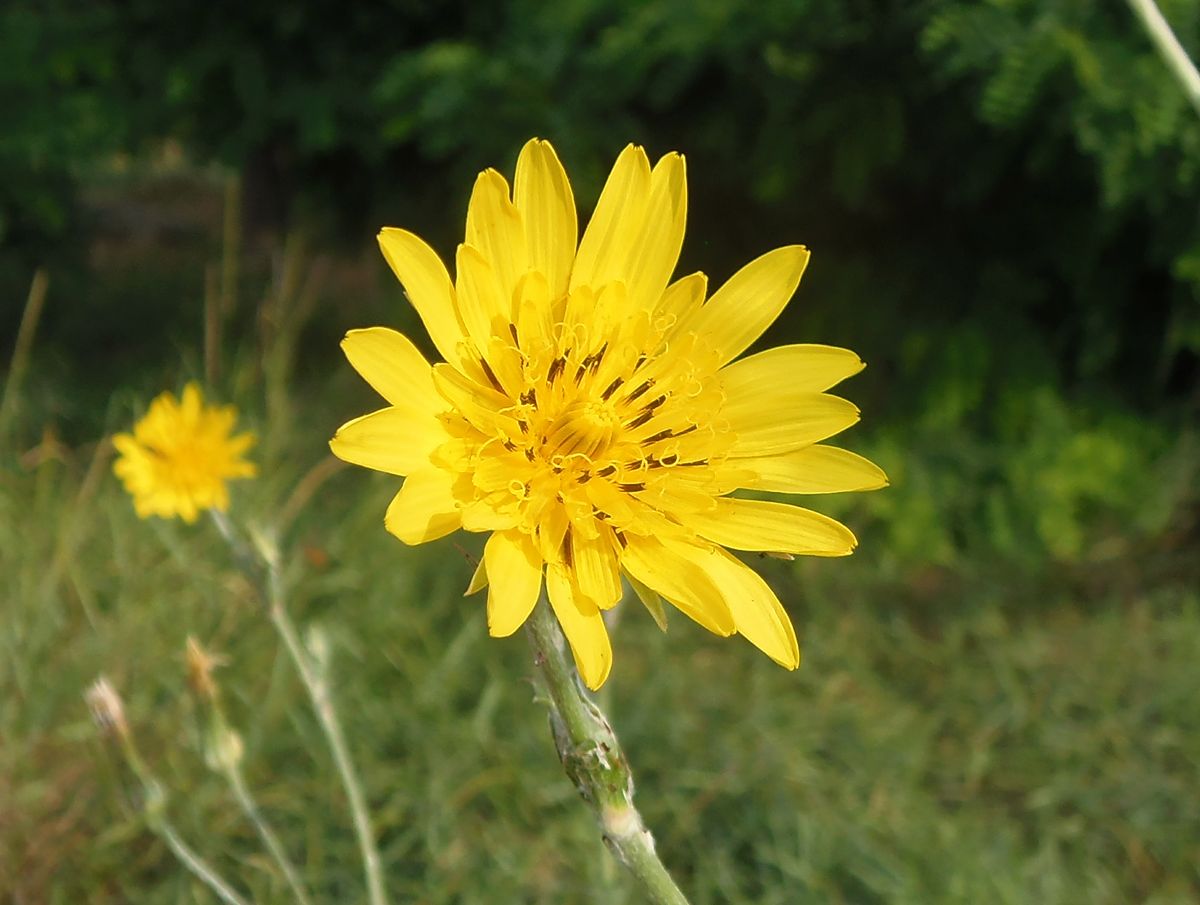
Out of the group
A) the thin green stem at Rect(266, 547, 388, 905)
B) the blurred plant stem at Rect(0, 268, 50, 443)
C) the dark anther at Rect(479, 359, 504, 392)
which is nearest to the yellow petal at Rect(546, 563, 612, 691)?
the dark anther at Rect(479, 359, 504, 392)

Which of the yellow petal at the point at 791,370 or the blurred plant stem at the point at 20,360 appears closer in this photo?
the yellow petal at the point at 791,370

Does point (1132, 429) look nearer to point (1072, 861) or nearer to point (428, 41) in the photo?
point (1072, 861)

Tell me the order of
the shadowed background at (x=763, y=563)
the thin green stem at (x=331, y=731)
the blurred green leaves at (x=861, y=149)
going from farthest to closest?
the blurred green leaves at (x=861, y=149)
the shadowed background at (x=763, y=563)
the thin green stem at (x=331, y=731)

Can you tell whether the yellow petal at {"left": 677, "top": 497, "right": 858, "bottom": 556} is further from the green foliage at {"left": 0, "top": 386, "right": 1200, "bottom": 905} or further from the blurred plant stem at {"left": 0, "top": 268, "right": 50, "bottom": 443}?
the blurred plant stem at {"left": 0, "top": 268, "right": 50, "bottom": 443}

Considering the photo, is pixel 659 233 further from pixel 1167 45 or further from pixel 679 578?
pixel 1167 45

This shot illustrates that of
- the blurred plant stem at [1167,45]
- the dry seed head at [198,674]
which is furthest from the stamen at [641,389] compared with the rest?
the dry seed head at [198,674]

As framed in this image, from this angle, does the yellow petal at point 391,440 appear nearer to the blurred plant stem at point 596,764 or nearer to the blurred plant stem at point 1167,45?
the blurred plant stem at point 596,764
